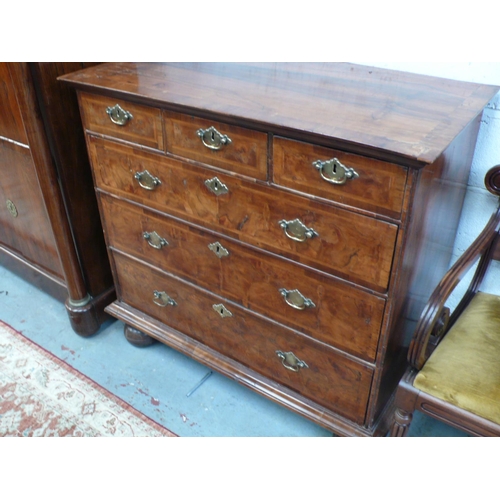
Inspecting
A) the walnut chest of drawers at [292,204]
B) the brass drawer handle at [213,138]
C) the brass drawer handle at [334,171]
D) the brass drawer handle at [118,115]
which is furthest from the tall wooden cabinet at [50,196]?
the brass drawer handle at [334,171]

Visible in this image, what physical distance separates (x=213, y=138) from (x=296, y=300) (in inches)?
18.1

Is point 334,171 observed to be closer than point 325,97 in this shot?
Yes

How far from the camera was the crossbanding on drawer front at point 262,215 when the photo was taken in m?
1.10

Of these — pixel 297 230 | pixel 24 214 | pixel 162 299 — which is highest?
pixel 297 230

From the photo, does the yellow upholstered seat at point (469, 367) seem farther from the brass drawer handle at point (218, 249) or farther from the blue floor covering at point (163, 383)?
the brass drawer handle at point (218, 249)

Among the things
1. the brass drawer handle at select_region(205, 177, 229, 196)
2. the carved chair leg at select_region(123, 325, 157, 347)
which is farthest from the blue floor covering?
the brass drawer handle at select_region(205, 177, 229, 196)

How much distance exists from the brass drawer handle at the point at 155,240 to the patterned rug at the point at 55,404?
0.56 m

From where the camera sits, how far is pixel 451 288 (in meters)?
1.12

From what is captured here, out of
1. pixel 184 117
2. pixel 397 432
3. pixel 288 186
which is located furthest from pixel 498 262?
pixel 184 117

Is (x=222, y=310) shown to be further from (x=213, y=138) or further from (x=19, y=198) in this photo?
(x=19, y=198)

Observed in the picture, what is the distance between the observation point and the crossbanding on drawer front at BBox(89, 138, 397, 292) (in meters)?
1.10

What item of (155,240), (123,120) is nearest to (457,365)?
A: (155,240)

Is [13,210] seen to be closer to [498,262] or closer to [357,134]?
[357,134]

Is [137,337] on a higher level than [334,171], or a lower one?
lower
